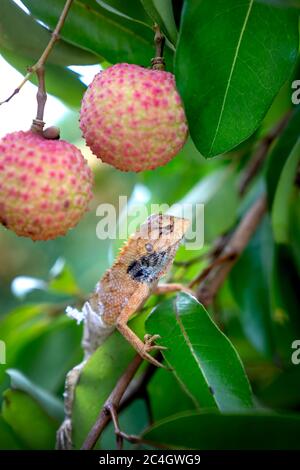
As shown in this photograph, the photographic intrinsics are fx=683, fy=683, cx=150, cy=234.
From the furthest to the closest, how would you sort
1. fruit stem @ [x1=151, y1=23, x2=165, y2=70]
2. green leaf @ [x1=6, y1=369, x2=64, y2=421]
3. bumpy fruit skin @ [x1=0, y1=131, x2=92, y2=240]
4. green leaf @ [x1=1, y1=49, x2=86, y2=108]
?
green leaf @ [x1=6, y1=369, x2=64, y2=421]
green leaf @ [x1=1, y1=49, x2=86, y2=108]
fruit stem @ [x1=151, y1=23, x2=165, y2=70]
bumpy fruit skin @ [x1=0, y1=131, x2=92, y2=240]

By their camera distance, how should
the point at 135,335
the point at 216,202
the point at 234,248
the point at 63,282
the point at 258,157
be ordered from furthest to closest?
the point at 63,282, the point at 258,157, the point at 216,202, the point at 234,248, the point at 135,335

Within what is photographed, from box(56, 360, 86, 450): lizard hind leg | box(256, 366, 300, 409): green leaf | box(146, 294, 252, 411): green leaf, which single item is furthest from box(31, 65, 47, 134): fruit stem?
box(256, 366, 300, 409): green leaf

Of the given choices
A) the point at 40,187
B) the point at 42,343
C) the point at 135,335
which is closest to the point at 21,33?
the point at 40,187

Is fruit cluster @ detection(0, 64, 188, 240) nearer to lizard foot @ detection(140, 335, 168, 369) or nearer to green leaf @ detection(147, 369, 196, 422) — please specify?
lizard foot @ detection(140, 335, 168, 369)

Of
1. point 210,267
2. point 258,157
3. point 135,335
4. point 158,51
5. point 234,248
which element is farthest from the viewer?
point 258,157

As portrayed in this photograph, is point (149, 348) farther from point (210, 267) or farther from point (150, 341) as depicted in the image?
point (210, 267)

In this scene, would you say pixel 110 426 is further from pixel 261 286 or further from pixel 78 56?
pixel 78 56

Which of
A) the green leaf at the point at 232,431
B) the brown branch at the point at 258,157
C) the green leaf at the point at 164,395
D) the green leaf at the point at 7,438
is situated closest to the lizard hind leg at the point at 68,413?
the green leaf at the point at 7,438
